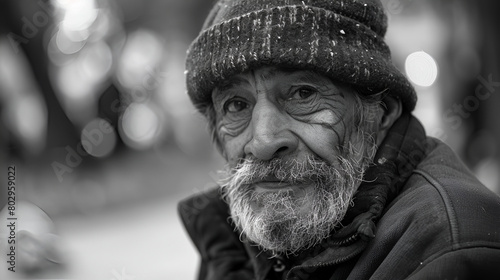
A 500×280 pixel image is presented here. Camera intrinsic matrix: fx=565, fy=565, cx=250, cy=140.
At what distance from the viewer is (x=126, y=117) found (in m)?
10.5

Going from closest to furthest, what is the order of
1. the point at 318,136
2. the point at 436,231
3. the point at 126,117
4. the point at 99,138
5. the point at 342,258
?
the point at 436,231, the point at 342,258, the point at 318,136, the point at 126,117, the point at 99,138

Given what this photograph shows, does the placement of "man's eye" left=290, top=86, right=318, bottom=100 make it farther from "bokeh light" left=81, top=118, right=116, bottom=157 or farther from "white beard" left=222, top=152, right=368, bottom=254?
"bokeh light" left=81, top=118, right=116, bottom=157

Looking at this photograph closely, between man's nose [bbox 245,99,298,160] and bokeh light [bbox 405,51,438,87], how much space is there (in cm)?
506

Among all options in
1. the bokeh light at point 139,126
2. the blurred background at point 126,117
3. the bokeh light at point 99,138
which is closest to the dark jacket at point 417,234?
the blurred background at point 126,117

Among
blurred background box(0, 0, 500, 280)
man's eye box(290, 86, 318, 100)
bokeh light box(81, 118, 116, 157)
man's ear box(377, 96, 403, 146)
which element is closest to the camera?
man's eye box(290, 86, 318, 100)

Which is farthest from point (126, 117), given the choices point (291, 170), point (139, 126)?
point (291, 170)

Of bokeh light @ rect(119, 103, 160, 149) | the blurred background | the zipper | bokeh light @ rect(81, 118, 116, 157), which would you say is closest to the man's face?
the zipper

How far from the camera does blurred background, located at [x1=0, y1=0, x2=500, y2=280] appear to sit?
230 inches

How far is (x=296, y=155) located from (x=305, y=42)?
0.38m

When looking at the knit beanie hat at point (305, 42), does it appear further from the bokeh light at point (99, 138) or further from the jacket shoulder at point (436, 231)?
the bokeh light at point (99, 138)

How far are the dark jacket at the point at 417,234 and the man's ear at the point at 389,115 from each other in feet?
0.43

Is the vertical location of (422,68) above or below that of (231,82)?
above

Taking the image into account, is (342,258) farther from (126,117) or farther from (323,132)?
(126,117)

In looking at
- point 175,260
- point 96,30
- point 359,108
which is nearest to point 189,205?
point 359,108
